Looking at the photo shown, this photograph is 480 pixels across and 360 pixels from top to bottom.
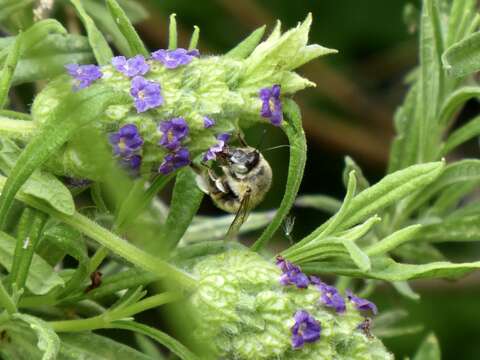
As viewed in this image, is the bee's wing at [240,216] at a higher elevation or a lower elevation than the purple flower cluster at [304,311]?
higher

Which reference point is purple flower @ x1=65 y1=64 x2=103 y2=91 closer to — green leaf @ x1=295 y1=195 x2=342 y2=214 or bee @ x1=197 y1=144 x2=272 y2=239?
bee @ x1=197 y1=144 x2=272 y2=239

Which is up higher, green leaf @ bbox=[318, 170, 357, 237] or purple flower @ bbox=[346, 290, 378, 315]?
green leaf @ bbox=[318, 170, 357, 237]

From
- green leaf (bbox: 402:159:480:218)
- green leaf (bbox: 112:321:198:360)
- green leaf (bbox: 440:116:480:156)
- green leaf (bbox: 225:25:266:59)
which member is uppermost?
green leaf (bbox: 440:116:480:156)

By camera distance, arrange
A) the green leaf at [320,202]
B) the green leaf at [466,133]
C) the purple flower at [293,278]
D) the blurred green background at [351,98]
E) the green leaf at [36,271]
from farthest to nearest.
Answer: the blurred green background at [351,98]
the green leaf at [320,202]
the green leaf at [466,133]
the green leaf at [36,271]
the purple flower at [293,278]

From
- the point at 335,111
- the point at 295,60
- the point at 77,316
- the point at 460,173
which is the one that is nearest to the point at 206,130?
the point at 295,60

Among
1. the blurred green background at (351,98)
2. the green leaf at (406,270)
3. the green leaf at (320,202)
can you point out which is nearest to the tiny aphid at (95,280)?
the green leaf at (406,270)

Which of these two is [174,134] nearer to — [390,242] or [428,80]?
[390,242]

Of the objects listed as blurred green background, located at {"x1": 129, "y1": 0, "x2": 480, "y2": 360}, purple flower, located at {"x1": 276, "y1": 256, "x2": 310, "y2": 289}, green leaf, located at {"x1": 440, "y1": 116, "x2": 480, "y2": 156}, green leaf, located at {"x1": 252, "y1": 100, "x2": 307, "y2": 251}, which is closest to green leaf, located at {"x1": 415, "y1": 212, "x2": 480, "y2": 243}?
green leaf, located at {"x1": 440, "y1": 116, "x2": 480, "y2": 156}

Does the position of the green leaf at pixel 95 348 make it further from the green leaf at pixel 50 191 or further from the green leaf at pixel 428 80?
the green leaf at pixel 428 80
